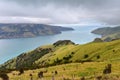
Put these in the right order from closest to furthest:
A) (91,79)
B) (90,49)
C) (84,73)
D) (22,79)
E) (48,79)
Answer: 1. (91,79)
2. (48,79)
3. (22,79)
4. (84,73)
5. (90,49)

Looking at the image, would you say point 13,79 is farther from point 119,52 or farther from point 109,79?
point 119,52

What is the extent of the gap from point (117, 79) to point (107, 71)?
10.1 meters

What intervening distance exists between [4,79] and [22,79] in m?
2.93

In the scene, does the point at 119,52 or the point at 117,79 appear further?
the point at 119,52

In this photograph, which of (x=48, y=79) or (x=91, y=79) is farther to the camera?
(x=48, y=79)

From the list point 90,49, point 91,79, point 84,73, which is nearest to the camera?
point 91,79

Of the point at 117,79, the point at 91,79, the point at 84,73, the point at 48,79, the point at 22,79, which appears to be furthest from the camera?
the point at 84,73

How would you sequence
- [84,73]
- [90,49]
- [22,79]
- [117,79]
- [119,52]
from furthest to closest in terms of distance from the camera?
[90,49], [119,52], [84,73], [22,79], [117,79]

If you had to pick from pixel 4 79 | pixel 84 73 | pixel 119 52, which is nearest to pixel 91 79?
pixel 84 73

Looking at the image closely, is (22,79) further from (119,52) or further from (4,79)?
(119,52)

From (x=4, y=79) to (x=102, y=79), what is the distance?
1746 cm

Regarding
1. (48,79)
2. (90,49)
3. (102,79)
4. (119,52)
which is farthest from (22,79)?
(90,49)

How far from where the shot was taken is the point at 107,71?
38219mm

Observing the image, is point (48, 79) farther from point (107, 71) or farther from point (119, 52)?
point (119, 52)
